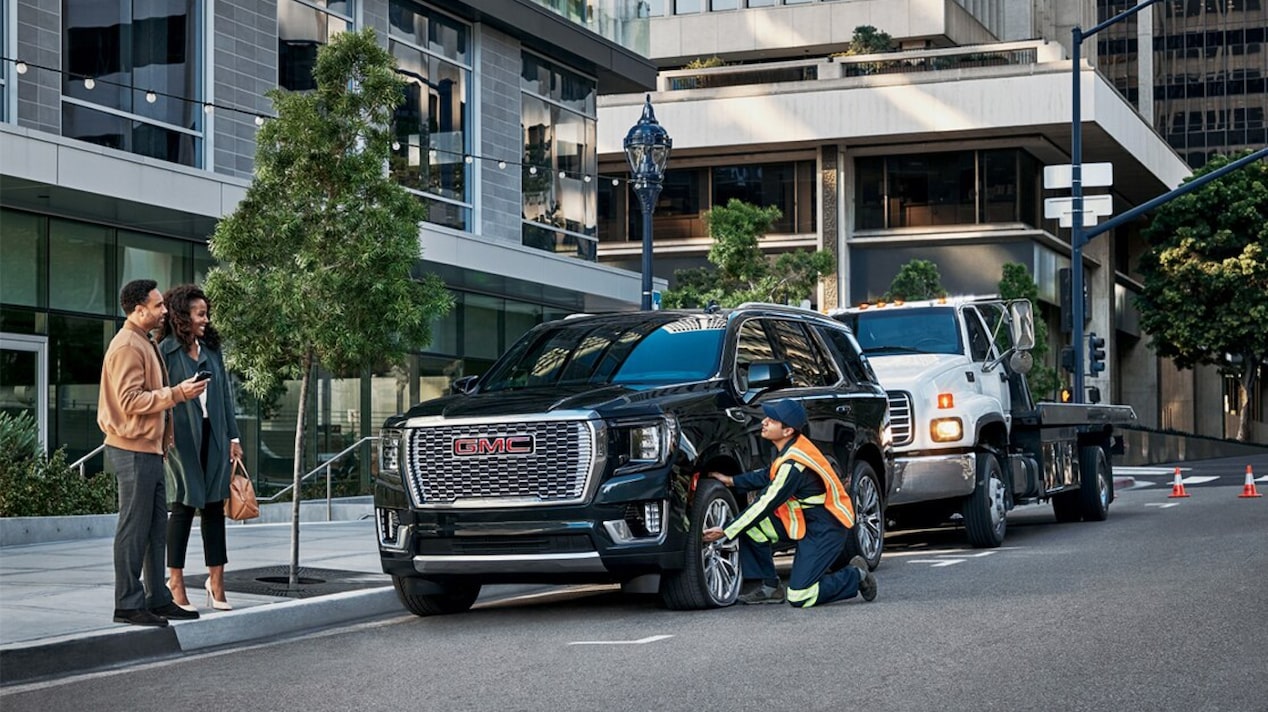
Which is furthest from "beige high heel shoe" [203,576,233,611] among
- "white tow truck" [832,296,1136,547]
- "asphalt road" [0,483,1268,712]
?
"white tow truck" [832,296,1136,547]

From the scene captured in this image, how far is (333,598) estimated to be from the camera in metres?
12.4

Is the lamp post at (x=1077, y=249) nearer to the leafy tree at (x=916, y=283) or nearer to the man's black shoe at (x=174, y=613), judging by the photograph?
the leafy tree at (x=916, y=283)

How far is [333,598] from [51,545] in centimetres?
621

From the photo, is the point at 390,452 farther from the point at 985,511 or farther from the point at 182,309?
the point at 985,511

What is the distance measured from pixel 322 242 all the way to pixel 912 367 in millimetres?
6630

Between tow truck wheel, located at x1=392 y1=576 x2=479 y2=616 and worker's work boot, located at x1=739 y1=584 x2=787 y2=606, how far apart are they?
1.91m

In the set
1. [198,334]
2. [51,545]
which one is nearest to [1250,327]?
[51,545]

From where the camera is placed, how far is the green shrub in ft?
59.6

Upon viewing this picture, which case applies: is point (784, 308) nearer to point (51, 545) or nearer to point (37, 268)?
point (51, 545)

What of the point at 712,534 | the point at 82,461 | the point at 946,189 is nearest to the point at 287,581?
the point at 712,534

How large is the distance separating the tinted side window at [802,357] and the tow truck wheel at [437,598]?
3.05m

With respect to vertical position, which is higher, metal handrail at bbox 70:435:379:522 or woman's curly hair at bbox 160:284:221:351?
woman's curly hair at bbox 160:284:221:351

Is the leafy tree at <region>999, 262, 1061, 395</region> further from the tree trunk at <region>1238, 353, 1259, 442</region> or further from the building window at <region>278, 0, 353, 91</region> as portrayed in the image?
the building window at <region>278, 0, 353, 91</region>

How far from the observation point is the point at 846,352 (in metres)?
15.1
